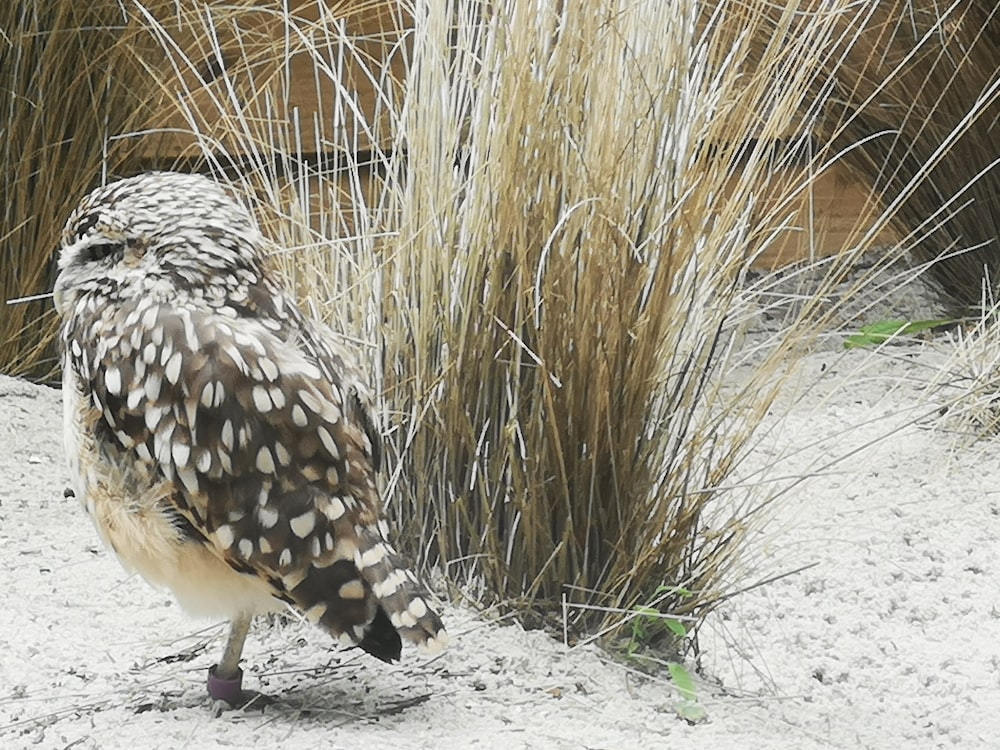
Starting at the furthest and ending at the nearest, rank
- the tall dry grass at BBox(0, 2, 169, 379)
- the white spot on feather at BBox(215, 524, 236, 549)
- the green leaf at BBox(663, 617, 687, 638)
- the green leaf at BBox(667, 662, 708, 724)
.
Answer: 1. the tall dry grass at BBox(0, 2, 169, 379)
2. the green leaf at BBox(663, 617, 687, 638)
3. the green leaf at BBox(667, 662, 708, 724)
4. the white spot on feather at BBox(215, 524, 236, 549)

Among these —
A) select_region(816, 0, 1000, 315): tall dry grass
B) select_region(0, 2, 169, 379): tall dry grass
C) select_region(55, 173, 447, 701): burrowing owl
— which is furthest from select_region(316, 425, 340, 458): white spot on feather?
select_region(816, 0, 1000, 315): tall dry grass

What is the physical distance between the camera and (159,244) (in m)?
1.88

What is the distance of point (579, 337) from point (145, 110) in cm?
176

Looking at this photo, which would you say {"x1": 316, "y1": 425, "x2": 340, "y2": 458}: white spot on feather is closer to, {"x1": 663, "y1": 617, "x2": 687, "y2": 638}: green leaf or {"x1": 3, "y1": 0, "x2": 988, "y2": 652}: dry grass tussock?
{"x1": 3, "y1": 0, "x2": 988, "y2": 652}: dry grass tussock

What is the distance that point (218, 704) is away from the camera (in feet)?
6.39

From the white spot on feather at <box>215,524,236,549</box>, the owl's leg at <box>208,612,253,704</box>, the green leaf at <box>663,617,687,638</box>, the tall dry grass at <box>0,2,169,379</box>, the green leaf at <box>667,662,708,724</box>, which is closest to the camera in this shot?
the white spot on feather at <box>215,524,236,549</box>

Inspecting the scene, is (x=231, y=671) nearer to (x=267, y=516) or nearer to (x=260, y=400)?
(x=267, y=516)

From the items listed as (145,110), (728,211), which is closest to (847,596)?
(728,211)

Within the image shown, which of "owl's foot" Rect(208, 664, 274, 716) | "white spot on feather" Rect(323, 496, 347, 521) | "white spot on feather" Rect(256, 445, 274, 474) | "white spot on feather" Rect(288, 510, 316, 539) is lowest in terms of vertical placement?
"owl's foot" Rect(208, 664, 274, 716)

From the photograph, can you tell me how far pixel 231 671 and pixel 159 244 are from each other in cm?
54

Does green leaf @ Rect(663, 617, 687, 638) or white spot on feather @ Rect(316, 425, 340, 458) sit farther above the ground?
white spot on feather @ Rect(316, 425, 340, 458)

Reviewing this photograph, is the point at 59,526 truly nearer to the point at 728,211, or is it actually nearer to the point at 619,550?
the point at 619,550

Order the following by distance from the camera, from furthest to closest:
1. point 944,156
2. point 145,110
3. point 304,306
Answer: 1. point 944,156
2. point 145,110
3. point 304,306

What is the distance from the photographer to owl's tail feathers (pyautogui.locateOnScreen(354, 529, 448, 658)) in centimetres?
184
